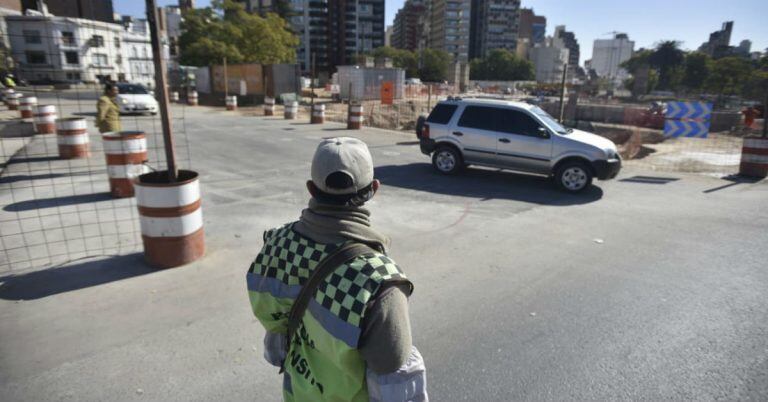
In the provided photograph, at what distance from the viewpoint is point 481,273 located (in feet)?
17.5

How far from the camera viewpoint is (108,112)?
9961mm

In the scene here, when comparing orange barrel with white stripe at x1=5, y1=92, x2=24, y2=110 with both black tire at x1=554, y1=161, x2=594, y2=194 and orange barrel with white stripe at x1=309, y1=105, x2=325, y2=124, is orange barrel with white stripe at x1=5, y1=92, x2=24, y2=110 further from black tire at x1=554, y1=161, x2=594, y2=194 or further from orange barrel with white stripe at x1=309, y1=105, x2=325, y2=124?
black tire at x1=554, y1=161, x2=594, y2=194

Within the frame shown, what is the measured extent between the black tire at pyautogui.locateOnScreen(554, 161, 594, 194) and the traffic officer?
8718 mm

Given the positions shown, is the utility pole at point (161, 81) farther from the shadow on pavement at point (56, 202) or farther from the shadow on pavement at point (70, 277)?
the shadow on pavement at point (56, 202)

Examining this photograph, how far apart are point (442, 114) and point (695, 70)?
116m

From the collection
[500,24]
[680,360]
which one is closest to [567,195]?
[680,360]

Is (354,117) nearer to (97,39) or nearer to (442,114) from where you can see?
(442,114)

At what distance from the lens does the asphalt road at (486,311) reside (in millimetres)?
3295

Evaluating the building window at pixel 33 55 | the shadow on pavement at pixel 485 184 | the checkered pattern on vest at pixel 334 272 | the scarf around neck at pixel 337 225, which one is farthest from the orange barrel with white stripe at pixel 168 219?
the shadow on pavement at pixel 485 184

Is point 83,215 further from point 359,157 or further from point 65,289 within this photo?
point 359,157

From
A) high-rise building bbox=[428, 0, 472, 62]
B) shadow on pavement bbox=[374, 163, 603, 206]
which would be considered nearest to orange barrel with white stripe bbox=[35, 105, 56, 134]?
shadow on pavement bbox=[374, 163, 603, 206]

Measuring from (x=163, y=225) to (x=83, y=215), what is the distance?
10.4 feet

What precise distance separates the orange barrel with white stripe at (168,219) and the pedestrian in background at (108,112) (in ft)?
19.1

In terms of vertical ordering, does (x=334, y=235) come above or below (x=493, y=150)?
above
